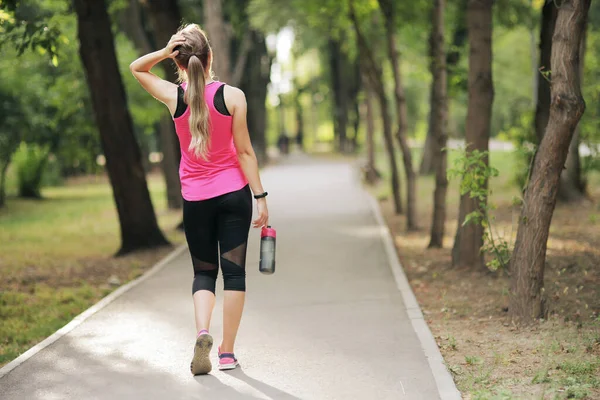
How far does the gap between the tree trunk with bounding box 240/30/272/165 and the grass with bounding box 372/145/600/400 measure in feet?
90.3

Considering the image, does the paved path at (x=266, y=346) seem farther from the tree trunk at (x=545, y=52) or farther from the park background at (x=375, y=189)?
the tree trunk at (x=545, y=52)

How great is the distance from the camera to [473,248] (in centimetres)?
1038

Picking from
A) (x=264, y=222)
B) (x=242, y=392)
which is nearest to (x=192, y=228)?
(x=264, y=222)

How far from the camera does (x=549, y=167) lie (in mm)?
7105

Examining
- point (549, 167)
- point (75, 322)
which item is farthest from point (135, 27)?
point (549, 167)

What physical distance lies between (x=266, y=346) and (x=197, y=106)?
2135 mm

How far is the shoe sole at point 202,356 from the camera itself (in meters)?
5.64

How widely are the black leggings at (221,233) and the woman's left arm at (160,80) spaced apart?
0.67 meters

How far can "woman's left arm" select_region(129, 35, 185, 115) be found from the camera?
5.57 metres

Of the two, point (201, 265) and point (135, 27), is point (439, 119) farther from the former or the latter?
point (135, 27)

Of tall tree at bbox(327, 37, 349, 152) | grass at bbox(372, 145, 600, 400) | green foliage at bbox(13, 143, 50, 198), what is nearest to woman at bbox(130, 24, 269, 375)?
grass at bbox(372, 145, 600, 400)

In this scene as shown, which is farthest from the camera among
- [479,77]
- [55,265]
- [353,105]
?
[353,105]

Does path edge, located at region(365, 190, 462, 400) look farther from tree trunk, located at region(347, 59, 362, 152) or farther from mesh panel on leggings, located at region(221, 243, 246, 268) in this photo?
tree trunk, located at region(347, 59, 362, 152)

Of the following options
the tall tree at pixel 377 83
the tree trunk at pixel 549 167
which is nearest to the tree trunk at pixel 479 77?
the tree trunk at pixel 549 167
